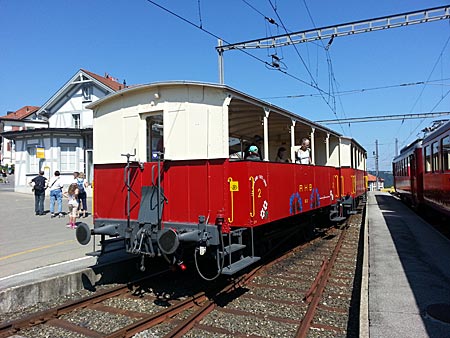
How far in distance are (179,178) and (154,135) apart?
101cm

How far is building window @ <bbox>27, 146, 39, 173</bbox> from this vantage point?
25766 mm

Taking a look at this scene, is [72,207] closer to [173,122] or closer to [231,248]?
[173,122]

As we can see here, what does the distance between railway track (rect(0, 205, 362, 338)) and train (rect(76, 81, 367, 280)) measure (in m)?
0.57

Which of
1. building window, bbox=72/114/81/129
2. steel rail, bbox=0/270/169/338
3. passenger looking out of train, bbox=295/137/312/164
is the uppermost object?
building window, bbox=72/114/81/129

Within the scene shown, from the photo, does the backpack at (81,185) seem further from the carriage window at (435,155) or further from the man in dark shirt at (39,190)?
the carriage window at (435,155)

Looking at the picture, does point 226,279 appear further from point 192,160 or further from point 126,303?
point 192,160

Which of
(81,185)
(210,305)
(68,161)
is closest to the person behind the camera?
(210,305)

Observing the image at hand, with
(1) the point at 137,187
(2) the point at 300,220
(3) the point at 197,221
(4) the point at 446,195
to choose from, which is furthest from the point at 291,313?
(4) the point at 446,195

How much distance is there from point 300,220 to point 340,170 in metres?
3.38

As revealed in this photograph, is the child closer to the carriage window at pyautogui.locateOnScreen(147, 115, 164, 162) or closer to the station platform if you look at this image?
the carriage window at pyautogui.locateOnScreen(147, 115, 164, 162)

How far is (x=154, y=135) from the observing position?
627 cm

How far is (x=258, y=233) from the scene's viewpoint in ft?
23.7

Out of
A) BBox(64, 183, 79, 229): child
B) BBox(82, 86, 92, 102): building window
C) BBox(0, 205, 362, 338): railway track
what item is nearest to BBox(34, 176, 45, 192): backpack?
BBox(64, 183, 79, 229): child

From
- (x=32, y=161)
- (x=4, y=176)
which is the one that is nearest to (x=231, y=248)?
(x=32, y=161)
